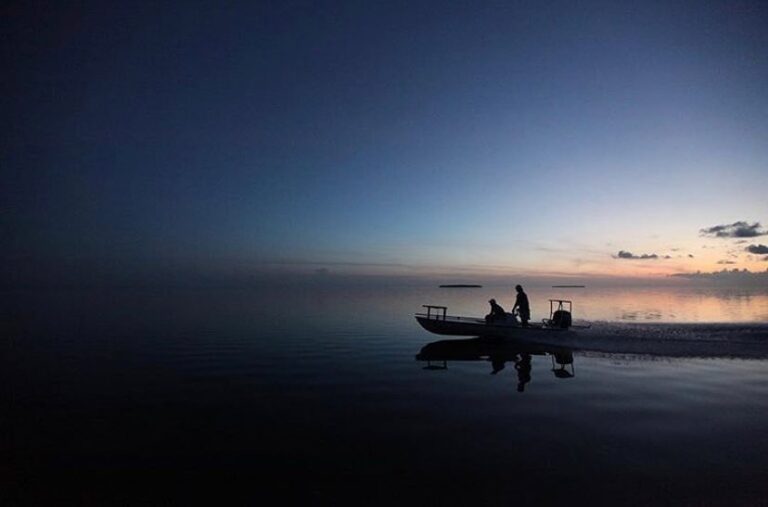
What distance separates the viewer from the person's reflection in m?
18.2

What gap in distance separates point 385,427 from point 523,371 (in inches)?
445

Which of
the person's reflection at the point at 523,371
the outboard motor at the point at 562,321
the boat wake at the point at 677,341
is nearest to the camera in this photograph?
the person's reflection at the point at 523,371

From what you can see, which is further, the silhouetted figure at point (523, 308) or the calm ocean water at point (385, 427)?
the silhouetted figure at point (523, 308)

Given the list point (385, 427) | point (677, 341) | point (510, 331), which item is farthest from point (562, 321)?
point (385, 427)

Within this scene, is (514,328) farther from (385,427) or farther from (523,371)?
(385,427)

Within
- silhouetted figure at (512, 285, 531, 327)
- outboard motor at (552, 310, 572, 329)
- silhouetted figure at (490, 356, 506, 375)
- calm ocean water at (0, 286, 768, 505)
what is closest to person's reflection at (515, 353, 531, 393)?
calm ocean water at (0, 286, 768, 505)

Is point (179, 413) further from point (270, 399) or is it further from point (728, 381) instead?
point (728, 381)

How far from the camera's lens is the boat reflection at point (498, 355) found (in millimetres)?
21469

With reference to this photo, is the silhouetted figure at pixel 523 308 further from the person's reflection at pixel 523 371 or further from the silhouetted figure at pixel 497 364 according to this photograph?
the silhouetted figure at pixel 497 364

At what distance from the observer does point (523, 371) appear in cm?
2134

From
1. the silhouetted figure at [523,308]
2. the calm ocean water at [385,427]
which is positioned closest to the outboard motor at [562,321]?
→ the silhouetted figure at [523,308]

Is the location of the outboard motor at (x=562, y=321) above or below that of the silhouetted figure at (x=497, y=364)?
above

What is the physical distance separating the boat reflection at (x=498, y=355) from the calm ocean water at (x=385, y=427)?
275 mm

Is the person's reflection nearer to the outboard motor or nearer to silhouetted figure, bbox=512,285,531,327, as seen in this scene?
silhouetted figure, bbox=512,285,531,327
